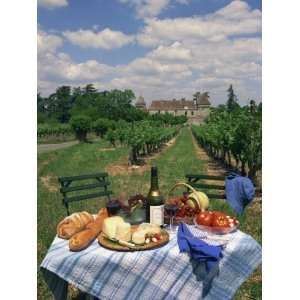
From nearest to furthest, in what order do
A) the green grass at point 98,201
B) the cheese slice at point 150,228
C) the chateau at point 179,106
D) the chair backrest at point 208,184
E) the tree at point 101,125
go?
the cheese slice at point 150,228, the chair backrest at point 208,184, the green grass at point 98,201, the tree at point 101,125, the chateau at point 179,106

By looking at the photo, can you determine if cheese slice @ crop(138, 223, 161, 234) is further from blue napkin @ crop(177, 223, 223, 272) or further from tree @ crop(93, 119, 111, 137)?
tree @ crop(93, 119, 111, 137)

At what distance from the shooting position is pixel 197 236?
1.88m

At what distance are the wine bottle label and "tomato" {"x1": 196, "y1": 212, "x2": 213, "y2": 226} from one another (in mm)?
193

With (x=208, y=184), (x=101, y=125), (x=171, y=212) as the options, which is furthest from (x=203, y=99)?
(x=171, y=212)

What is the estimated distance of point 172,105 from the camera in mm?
59875

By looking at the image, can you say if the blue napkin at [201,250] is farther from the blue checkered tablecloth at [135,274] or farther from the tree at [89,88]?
the tree at [89,88]

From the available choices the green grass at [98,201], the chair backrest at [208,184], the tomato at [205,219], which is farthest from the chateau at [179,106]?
the tomato at [205,219]

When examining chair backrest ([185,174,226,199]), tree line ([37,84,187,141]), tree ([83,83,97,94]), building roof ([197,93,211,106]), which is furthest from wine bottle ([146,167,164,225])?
building roof ([197,93,211,106])

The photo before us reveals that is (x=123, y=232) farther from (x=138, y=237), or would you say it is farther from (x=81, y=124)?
(x=81, y=124)

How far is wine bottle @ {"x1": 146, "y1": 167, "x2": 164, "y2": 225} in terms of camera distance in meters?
1.92

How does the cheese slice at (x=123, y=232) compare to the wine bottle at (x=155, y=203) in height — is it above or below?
below

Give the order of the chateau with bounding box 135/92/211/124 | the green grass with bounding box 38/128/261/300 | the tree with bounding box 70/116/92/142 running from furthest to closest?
the chateau with bounding box 135/92/211/124 < the tree with bounding box 70/116/92/142 < the green grass with bounding box 38/128/261/300

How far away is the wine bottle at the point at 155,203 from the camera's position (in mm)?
1917
